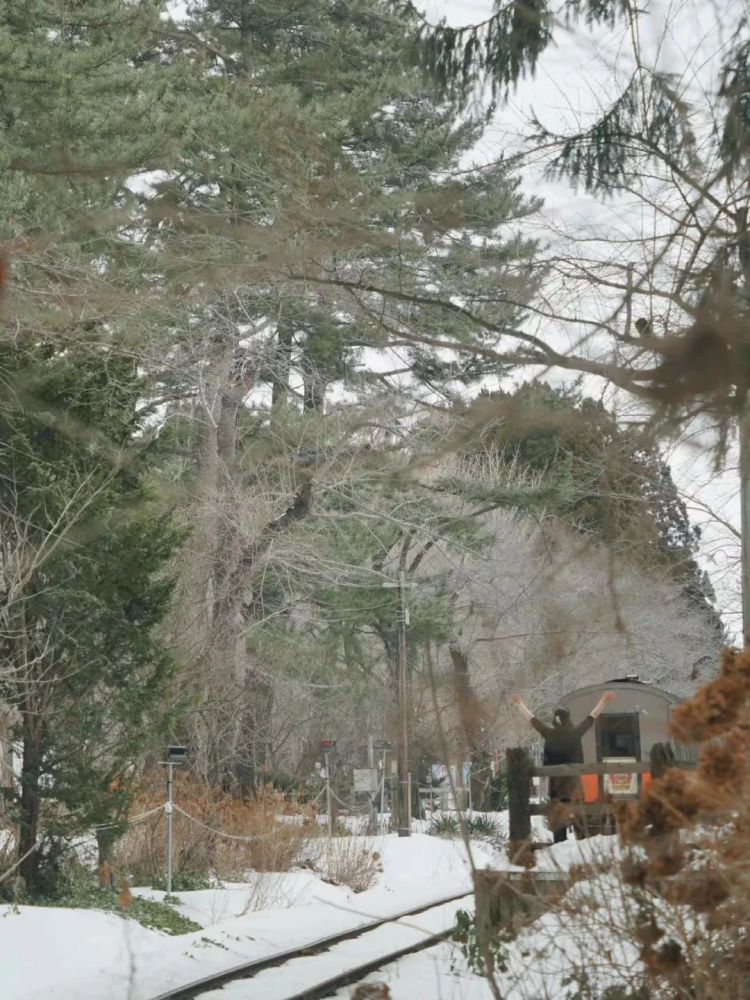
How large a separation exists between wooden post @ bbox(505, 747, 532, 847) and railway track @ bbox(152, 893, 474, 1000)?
94 cm

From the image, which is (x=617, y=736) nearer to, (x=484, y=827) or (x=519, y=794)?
(x=519, y=794)

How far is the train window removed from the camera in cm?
2148

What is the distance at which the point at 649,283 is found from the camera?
23.8ft

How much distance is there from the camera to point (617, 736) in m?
21.7

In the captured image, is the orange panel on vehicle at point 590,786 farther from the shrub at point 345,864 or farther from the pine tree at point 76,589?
the shrub at point 345,864

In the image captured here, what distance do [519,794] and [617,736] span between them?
35.9 feet

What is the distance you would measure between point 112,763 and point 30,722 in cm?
136

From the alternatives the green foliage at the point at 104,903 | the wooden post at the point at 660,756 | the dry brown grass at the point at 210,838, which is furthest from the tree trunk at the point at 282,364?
the wooden post at the point at 660,756

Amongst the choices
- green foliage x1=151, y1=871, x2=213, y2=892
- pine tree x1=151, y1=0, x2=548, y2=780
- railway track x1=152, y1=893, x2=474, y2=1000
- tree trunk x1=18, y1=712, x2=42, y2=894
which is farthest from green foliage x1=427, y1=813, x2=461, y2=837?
tree trunk x1=18, y1=712, x2=42, y2=894

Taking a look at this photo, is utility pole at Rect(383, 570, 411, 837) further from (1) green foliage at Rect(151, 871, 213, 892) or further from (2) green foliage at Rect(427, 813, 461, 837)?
(1) green foliage at Rect(151, 871, 213, 892)

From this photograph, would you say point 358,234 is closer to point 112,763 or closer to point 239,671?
point 112,763

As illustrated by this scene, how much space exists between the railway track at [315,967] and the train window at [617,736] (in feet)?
19.3

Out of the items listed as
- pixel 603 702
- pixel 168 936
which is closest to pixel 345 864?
pixel 168 936

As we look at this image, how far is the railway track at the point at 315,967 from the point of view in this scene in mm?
10742
